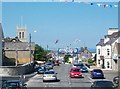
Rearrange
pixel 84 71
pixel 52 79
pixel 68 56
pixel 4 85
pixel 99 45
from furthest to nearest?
pixel 68 56 < pixel 99 45 < pixel 84 71 < pixel 52 79 < pixel 4 85

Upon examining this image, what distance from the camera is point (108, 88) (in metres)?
25.0

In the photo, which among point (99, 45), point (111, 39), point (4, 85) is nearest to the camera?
point (4, 85)

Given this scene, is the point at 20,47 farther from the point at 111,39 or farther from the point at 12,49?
the point at 111,39

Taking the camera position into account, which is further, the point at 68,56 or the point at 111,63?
the point at 68,56

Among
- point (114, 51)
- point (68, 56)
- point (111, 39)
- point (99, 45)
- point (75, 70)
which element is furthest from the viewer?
point (68, 56)

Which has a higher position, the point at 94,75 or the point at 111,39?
the point at 111,39

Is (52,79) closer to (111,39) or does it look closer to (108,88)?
(108,88)

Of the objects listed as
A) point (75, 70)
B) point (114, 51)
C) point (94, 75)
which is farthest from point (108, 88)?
point (114, 51)

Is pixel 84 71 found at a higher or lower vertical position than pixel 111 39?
lower

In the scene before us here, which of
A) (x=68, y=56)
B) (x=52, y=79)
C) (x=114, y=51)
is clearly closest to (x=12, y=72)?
(x=52, y=79)

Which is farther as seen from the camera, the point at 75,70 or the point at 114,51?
the point at 114,51

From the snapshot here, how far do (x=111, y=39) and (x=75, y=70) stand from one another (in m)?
30.8

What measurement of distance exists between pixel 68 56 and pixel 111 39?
7543 cm

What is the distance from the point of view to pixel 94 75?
4881 centimetres
